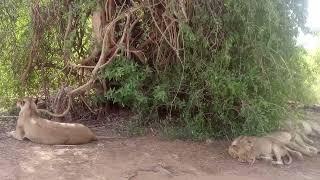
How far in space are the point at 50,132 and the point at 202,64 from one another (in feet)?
7.53

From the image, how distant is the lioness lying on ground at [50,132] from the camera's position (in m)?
6.54

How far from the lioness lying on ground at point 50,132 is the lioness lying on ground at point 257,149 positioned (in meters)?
2.02

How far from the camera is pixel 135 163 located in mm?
5887

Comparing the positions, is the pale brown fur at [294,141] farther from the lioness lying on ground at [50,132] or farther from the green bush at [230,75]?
the lioness lying on ground at [50,132]

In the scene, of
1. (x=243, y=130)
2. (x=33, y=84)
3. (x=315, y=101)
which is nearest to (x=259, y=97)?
(x=243, y=130)

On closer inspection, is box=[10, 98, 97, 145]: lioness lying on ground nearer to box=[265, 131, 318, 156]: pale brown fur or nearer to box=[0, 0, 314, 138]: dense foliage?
box=[0, 0, 314, 138]: dense foliage

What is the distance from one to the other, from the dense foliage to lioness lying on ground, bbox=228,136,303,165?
0.78 feet

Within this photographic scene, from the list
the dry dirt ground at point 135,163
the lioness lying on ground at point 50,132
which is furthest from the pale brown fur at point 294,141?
the lioness lying on ground at point 50,132

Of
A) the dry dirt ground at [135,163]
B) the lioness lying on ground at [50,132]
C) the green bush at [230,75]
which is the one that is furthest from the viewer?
the lioness lying on ground at [50,132]

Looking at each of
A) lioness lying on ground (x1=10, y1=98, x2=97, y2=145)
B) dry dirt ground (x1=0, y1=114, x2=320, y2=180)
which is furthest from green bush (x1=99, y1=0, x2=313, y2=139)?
lioness lying on ground (x1=10, y1=98, x2=97, y2=145)

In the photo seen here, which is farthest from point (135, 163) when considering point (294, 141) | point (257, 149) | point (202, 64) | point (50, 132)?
point (294, 141)

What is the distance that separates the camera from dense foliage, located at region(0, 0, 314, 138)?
6.42m

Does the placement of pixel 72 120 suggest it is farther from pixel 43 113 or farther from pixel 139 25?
pixel 139 25

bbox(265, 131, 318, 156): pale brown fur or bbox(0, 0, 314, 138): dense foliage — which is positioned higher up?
bbox(0, 0, 314, 138): dense foliage
